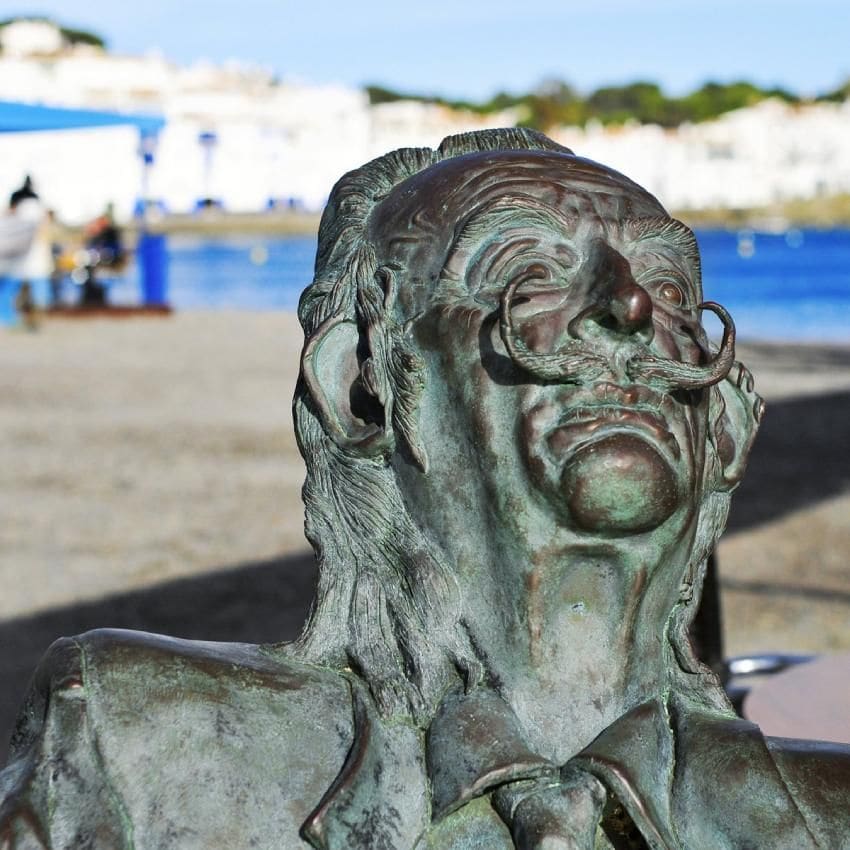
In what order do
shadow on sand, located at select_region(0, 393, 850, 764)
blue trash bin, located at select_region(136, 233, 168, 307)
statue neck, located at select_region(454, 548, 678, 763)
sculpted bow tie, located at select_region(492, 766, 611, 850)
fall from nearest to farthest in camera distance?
sculpted bow tie, located at select_region(492, 766, 611, 850) → statue neck, located at select_region(454, 548, 678, 763) → shadow on sand, located at select_region(0, 393, 850, 764) → blue trash bin, located at select_region(136, 233, 168, 307)

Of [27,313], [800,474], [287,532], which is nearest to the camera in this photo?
[287,532]

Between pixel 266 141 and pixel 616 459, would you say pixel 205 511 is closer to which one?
pixel 616 459

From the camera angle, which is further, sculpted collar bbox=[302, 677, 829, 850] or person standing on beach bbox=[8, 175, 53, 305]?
person standing on beach bbox=[8, 175, 53, 305]

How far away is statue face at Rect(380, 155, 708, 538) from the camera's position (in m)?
1.43

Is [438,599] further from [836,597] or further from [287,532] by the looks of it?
[287,532]

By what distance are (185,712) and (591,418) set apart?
50 cm

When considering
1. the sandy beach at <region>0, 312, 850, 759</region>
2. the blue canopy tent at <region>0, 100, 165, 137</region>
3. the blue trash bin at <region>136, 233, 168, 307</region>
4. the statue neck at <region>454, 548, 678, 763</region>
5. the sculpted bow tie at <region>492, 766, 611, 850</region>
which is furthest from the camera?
the blue trash bin at <region>136, 233, 168, 307</region>

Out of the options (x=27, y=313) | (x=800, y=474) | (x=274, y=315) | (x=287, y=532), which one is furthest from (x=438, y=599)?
(x=274, y=315)

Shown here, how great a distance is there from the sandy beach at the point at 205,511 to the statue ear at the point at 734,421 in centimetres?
364

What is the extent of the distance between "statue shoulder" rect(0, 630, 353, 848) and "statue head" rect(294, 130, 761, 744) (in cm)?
10

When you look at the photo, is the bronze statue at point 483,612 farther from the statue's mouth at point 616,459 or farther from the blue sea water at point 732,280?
the blue sea water at point 732,280

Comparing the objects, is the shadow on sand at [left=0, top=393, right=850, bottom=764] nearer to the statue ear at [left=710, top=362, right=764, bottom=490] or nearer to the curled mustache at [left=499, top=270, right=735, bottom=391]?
the statue ear at [left=710, top=362, right=764, bottom=490]

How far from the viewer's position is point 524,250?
4.94 ft

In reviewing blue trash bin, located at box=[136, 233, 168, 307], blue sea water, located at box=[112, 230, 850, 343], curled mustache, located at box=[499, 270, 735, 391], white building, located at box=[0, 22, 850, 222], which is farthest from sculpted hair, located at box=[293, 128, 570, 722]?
blue trash bin, located at box=[136, 233, 168, 307]
